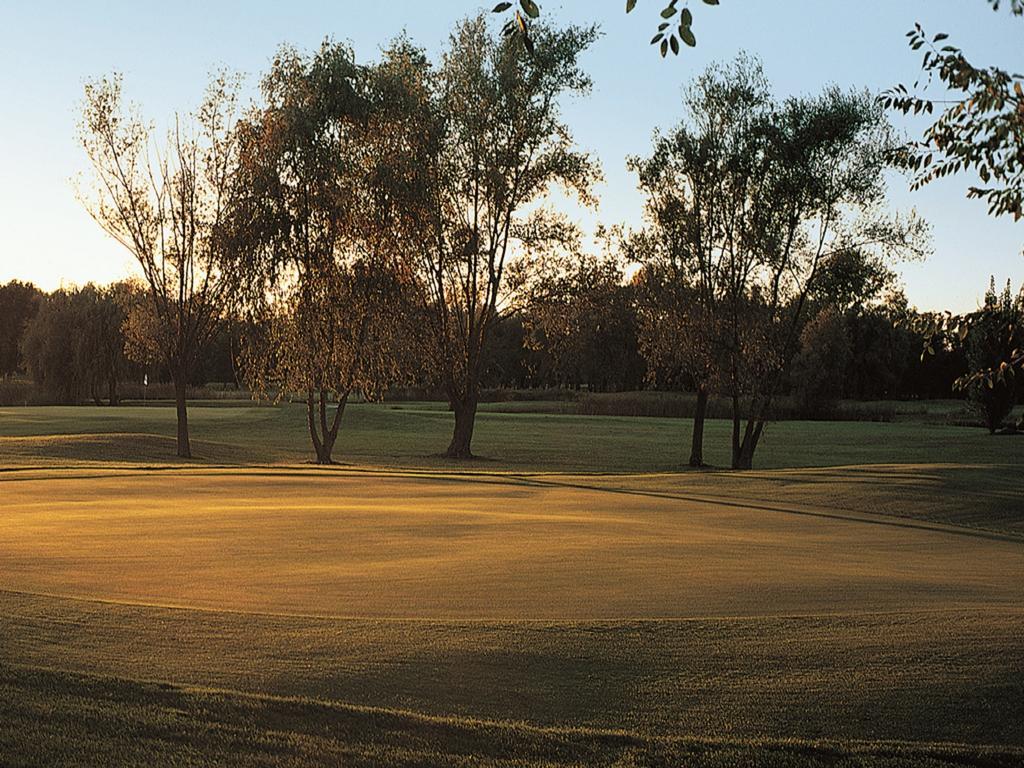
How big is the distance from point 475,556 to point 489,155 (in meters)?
27.0

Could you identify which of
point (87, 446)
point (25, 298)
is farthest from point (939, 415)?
point (25, 298)

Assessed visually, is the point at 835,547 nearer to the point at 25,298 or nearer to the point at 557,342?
the point at 557,342

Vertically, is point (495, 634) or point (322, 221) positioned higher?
point (322, 221)

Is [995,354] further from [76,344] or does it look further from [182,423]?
[76,344]

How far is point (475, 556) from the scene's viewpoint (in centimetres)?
1118

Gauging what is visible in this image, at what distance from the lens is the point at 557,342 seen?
1462 inches

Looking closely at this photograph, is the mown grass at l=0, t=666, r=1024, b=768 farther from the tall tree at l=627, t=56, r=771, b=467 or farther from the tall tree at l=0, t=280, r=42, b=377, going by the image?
the tall tree at l=0, t=280, r=42, b=377

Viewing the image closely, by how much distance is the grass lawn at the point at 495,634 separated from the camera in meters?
5.58

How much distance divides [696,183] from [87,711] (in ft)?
110

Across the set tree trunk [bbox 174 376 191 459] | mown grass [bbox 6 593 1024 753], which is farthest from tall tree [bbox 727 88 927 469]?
mown grass [bbox 6 593 1024 753]

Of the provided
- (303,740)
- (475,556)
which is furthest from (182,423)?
(303,740)

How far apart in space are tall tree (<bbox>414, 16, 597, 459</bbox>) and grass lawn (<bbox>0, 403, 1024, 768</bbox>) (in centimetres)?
2031

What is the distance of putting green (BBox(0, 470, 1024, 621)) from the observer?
896cm

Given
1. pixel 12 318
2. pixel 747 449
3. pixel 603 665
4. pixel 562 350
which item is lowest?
pixel 747 449
